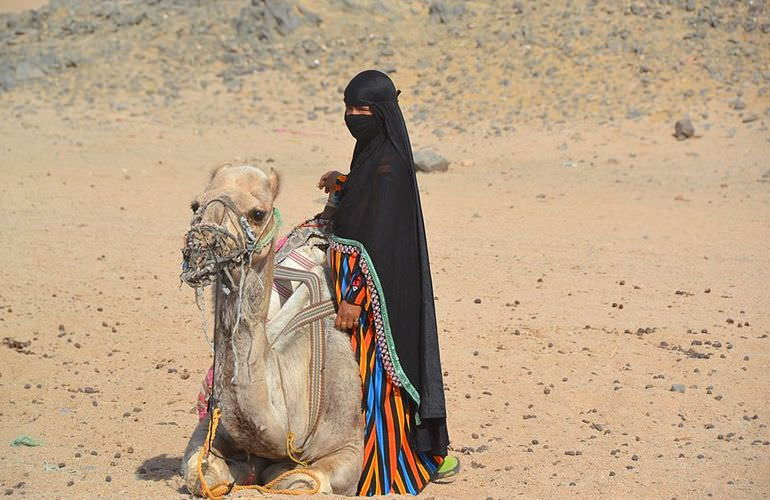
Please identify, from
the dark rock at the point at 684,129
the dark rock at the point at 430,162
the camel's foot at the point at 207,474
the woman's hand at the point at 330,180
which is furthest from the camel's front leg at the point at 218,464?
the dark rock at the point at 684,129

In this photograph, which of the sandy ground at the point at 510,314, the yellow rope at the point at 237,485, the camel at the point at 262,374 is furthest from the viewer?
the sandy ground at the point at 510,314

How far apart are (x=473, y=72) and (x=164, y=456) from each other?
15.2 m

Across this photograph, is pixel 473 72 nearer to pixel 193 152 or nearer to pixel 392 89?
pixel 193 152

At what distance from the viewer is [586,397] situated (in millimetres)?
7316

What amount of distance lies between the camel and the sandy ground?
47 cm

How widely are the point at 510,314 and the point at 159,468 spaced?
4011 millimetres

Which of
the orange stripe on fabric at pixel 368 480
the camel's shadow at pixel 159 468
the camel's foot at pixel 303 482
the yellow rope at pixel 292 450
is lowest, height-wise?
the camel's shadow at pixel 159 468

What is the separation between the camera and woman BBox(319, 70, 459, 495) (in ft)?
17.0

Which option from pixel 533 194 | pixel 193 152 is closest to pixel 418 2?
pixel 193 152

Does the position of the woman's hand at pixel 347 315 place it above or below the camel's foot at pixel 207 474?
above

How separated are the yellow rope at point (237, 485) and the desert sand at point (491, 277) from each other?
416 millimetres

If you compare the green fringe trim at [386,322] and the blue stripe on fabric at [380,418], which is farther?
the blue stripe on fabric at [380,418]

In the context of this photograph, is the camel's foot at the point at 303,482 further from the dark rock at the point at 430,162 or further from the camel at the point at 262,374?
the dark rock at the point at 430,162

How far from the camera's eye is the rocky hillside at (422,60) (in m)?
19.0
